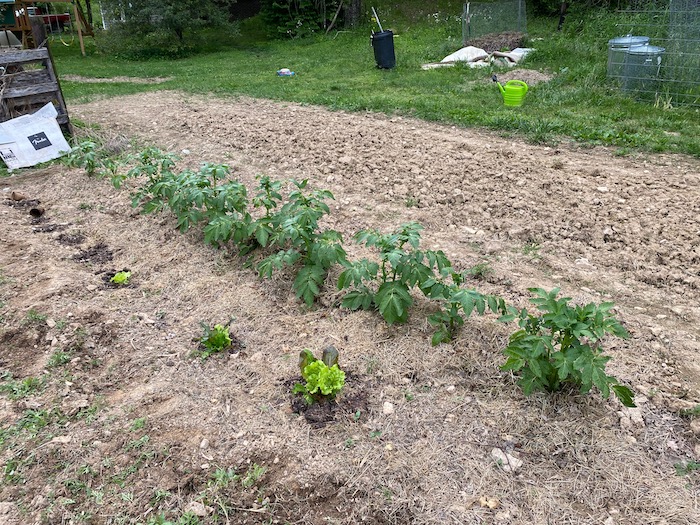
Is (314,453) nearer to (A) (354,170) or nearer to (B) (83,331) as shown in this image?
(B) (83,331)

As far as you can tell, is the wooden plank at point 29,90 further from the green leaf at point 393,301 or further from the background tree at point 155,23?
the background tree at point 155,23

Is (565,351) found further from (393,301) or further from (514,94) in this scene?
(514,94)

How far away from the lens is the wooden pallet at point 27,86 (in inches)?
240

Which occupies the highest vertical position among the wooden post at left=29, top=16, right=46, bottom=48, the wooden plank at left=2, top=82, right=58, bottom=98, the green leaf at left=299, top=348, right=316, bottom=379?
the wooden post at left=29, top=16, right=46, bottom=48

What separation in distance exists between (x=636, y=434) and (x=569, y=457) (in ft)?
1.10

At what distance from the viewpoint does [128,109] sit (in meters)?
8.11

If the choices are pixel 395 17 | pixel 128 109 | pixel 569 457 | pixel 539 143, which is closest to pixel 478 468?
pixel 569 457

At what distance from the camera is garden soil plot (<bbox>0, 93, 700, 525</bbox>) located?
6.81 ft

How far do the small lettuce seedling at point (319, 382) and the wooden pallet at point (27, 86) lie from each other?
18.3 feet

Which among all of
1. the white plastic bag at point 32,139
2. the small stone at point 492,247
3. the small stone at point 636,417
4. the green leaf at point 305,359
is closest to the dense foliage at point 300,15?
the white plastic bag at point 32,139

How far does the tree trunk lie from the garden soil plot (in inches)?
513

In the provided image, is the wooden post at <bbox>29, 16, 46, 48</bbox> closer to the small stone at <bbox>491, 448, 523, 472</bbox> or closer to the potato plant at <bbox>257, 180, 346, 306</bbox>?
the potato plant at <bbox>257, 180, 346, 306</bbox>

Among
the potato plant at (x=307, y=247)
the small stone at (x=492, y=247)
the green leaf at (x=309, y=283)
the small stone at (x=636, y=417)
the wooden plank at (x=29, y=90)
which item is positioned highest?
the wooden plank at (x=29, y=90)

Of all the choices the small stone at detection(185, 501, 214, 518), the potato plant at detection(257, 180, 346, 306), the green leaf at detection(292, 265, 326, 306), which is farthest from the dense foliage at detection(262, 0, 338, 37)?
the small stone at detection(185, 501, 214, 518)
